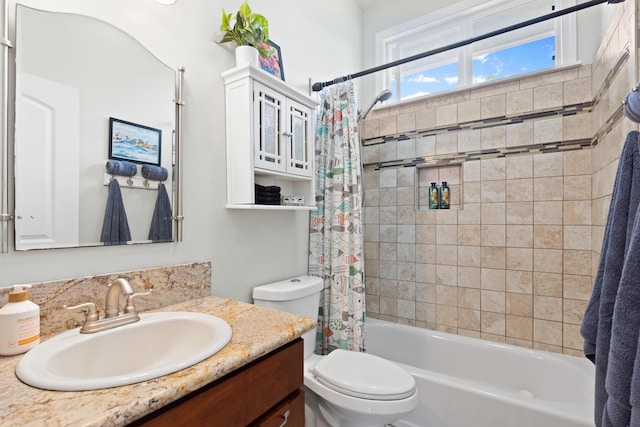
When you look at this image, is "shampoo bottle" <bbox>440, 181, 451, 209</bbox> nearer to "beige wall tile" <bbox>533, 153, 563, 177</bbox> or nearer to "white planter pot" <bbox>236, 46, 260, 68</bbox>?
"beige wall tile" <bbox>533, 153, 563, 177</bbox>

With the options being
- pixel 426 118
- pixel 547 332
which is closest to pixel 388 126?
pixel 426 118

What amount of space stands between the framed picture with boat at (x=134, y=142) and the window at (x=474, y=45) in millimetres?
1980

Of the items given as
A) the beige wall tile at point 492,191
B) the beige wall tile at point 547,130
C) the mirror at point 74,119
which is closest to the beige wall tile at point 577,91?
the beige wall tile at point 547,130

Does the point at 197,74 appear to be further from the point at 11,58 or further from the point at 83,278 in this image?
the point at 83,278

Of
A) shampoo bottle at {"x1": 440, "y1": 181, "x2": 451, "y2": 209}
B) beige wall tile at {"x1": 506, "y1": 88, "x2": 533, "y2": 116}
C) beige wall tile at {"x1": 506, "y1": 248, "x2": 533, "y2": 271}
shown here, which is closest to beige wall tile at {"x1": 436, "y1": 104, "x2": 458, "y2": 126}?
beige wall tile at {"x1": 506, "y1": 88, "x2": 533, "y2": 116}

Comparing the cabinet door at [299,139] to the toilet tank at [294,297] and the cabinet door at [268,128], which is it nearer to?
the cabinet door at [268,128]

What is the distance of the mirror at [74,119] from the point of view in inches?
36.5

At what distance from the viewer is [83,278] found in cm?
Answer: 101

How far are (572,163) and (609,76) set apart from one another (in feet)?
1.77

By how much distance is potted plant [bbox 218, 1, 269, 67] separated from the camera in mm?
1426

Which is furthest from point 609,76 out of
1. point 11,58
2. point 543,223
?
point 11,58

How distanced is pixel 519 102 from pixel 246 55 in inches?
66.9

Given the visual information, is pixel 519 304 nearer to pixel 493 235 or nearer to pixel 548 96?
pixel 493 235

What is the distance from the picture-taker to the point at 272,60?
5.46 ft
